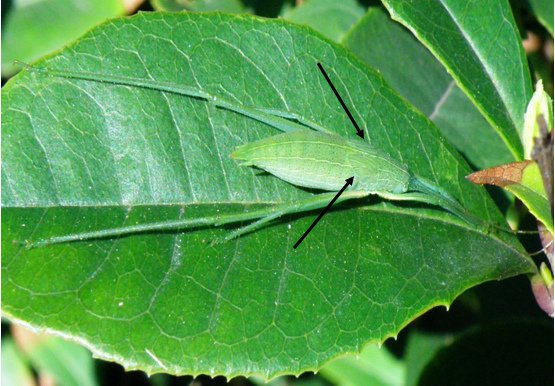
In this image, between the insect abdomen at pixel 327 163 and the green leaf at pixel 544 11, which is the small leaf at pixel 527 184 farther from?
the green leaf at pixel 544 11

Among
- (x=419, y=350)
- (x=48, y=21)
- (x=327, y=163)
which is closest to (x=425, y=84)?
(x=327, y=163)

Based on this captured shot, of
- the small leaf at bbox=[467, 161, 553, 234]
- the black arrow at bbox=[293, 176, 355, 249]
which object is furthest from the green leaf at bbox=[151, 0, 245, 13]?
the small leaf at bbox=[467, 161, 553, 234]

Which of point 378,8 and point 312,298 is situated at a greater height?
point 378,8

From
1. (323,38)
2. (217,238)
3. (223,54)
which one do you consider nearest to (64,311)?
(217,238)

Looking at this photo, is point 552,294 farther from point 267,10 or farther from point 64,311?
point 267,10

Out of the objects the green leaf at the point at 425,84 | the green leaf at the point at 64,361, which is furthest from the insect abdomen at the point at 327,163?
the green leaf at the point at 64,361

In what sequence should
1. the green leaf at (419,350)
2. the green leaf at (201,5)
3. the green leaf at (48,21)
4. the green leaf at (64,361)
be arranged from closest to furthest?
the green leaf at (201,5) < the green leaf at (48,21) < the green leaf at (419,350) < the green leaf at (64,361)
